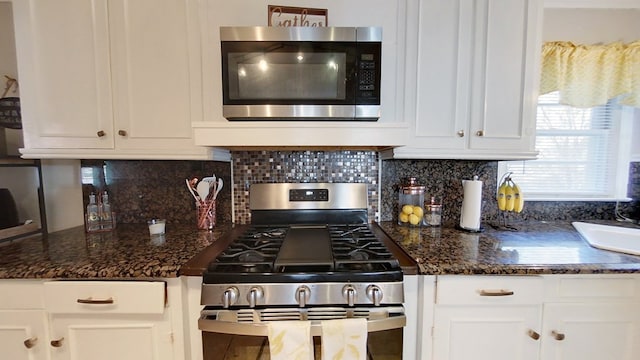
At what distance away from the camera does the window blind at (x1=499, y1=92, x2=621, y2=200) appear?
1.77m

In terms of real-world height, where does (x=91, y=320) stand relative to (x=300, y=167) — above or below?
below

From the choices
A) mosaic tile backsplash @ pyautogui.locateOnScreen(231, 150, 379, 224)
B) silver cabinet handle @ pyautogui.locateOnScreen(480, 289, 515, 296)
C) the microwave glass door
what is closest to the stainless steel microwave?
the microwave glass door

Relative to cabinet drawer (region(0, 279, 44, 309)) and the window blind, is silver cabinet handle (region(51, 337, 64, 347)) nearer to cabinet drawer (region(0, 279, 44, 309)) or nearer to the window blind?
cabinet drawer (region(0, 279, 44, 309))

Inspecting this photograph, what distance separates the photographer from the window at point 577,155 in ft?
5.80

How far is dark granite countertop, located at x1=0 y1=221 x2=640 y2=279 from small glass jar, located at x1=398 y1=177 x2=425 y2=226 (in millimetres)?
76

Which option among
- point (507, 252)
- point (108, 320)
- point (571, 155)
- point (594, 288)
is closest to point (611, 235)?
point (571, 155)

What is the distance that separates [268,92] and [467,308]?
47.6 inches

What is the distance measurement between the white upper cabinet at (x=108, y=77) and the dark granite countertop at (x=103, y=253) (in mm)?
430

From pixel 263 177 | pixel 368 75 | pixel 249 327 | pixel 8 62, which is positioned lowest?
pixel 249 327

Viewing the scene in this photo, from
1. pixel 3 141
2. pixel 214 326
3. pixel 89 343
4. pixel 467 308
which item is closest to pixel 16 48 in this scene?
pixel 3 141

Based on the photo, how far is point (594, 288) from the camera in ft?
3.45

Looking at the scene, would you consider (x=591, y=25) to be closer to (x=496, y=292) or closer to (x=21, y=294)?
(x=496, y=292)

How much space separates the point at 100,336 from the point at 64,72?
1229 mm

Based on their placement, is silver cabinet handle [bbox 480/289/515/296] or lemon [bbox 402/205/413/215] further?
lemon [bbox 402/205/413/215]
